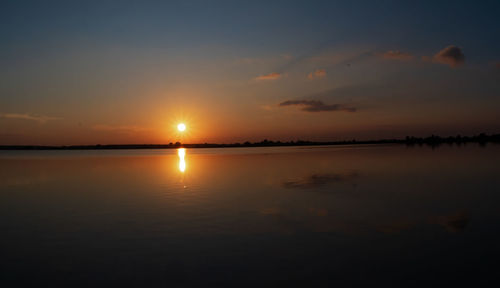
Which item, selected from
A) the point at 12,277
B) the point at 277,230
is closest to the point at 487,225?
the point at 277,230

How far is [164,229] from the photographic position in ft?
42.6

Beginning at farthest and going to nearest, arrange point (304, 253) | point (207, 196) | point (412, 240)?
1. point (207, 196)
2. point (412, 240)
3. point (304, 253)

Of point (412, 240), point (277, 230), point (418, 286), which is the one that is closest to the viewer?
point (418, 286)

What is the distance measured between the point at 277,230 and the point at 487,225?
811 centimetres

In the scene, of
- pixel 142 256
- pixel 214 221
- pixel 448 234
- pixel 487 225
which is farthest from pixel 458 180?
pixel 142 256

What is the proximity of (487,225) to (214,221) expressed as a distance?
422 inches

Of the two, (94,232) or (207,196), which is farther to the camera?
(207,196)

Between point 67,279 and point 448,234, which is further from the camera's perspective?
point 448,234

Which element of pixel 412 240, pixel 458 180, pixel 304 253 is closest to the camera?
pixel 304 253

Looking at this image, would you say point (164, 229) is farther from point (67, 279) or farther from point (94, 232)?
point (67, 279)

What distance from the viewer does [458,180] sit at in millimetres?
25406

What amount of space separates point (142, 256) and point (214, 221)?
A: 176 inches

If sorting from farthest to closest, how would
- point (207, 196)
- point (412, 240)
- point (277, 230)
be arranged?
point (207, 196)
point (277, 230)
point (412, 240)

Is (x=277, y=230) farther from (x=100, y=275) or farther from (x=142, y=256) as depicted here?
(x=100, y=275)
